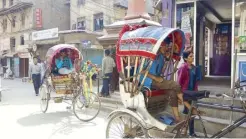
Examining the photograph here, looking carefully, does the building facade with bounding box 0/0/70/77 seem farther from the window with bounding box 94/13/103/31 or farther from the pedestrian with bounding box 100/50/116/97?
the pedestrian with bounding box 100/50/116/97

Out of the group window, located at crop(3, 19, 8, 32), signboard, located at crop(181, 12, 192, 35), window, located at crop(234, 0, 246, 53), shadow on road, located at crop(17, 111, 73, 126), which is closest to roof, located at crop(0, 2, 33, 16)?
window, located at crop(3, 19, 8, 32)

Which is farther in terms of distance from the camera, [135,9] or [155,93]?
[135,9]

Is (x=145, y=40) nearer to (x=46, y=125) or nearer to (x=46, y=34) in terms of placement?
(x=46, y=125)

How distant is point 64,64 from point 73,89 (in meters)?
1.66

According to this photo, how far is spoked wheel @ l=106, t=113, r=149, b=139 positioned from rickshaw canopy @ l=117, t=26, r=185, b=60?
3.51ft

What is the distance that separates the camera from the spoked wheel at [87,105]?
295 inches

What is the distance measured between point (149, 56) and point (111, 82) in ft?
21.9

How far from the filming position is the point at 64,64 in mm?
9367

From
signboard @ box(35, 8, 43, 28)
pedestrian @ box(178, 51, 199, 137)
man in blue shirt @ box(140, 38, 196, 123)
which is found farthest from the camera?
signboard @ box(35, 8, 43, 28)

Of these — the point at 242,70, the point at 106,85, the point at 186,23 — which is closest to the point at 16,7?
the point at 106,85

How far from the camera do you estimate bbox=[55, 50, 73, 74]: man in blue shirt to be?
9.08 metres

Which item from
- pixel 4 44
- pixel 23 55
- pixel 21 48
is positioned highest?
pixel 4 44

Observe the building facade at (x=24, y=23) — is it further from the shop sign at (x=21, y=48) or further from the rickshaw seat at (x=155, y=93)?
the rickshaw seat at (x=155, y=93)

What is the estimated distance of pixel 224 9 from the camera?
1070cm
